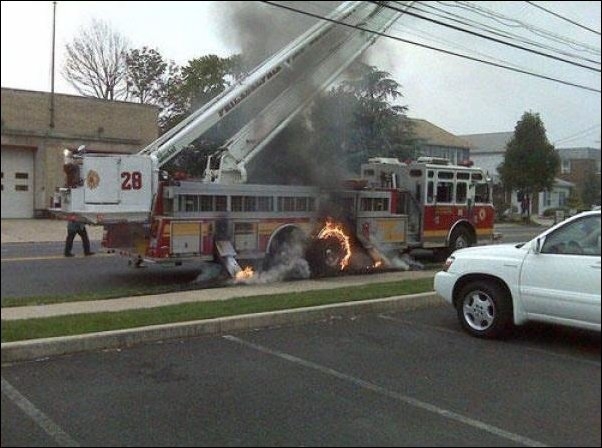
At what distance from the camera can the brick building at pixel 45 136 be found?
2330 mm

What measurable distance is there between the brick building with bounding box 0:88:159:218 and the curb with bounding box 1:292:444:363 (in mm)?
1266

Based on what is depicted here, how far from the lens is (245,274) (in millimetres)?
9680

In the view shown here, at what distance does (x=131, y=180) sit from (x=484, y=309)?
4.44m

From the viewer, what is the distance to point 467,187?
13070mm

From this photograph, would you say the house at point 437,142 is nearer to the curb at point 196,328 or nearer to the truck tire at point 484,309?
the curb at point 196,328

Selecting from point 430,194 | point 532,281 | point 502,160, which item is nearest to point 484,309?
point 532,281

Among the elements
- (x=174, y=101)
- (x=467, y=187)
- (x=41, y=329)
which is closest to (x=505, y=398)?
(x=41, y=329)

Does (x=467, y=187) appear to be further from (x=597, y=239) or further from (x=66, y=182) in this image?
(x=66, y=182)

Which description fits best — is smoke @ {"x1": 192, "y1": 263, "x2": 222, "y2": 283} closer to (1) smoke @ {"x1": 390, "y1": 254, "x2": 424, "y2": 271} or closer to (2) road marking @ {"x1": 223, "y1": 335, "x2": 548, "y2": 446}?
(1) smoke @ {"x1": 390, "y1": 254, "x2": 424, "y2": 271}

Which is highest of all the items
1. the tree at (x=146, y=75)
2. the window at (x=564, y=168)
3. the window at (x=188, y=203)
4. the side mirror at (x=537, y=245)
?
the tree at (x=146, y=75)

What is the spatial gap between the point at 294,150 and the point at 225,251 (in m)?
2.48

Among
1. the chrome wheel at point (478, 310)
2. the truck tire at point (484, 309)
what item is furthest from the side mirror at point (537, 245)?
the chrome wheel at point (478, 310)

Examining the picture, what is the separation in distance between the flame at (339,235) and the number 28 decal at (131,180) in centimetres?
357

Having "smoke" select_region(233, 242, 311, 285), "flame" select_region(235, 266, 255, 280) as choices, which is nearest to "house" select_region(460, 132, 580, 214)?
"smoke" select_region(233, 242, 311, 285)
